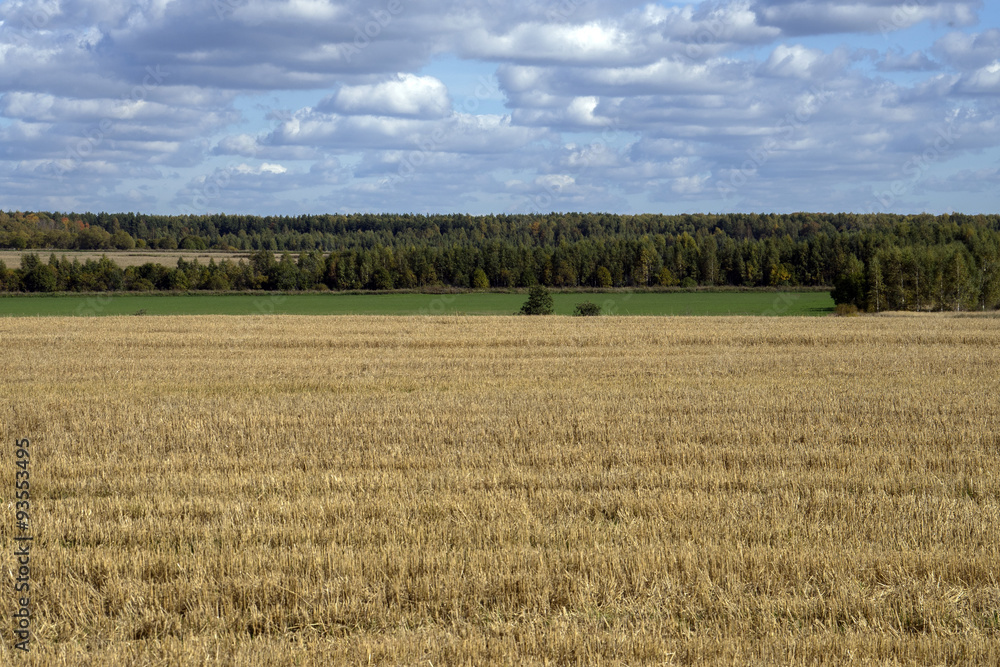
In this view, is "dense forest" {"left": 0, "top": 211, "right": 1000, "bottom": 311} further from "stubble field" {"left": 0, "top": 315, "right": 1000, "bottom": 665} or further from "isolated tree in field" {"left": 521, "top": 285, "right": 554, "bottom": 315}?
"stubble field" {"left": 0, "top": 315, "right": 1000, "bottom": 665}

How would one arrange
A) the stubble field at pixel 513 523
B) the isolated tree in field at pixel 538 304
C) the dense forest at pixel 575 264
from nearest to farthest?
the stubble field at pixel 513 523, the isolated tree in field at pixel 538 304, the dense forest at pixel 575 264

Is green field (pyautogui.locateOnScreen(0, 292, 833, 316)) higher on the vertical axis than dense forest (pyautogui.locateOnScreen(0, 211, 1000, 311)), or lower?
lower

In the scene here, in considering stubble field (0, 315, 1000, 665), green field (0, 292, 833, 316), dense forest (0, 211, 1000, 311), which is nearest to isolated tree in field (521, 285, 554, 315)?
green field (0, 292, 833, 316)

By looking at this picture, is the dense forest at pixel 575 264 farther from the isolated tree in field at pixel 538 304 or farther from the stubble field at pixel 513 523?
the stubble field at pixel 513 523

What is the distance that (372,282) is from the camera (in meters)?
114

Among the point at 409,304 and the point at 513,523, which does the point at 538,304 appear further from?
the point at 513,523

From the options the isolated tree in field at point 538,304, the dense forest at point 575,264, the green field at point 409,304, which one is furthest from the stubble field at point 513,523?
the dense forest at point 575,264

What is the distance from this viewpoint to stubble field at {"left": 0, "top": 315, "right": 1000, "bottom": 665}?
6008 mm

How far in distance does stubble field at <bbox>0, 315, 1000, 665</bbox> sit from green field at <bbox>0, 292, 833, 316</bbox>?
5474cm

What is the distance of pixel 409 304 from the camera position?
294 ft

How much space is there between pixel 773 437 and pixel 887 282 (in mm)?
82308

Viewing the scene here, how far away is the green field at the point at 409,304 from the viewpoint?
76438 mm

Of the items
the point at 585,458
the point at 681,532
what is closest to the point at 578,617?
the point at 681,532

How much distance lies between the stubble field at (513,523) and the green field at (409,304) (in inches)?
A: 2155
